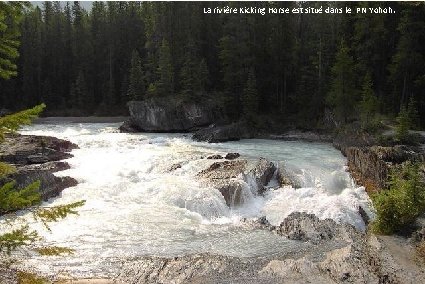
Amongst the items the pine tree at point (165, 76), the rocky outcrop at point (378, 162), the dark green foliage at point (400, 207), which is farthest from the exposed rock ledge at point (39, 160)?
the pine tree at point (165, 76)

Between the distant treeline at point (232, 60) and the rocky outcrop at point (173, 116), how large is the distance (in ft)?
4.98

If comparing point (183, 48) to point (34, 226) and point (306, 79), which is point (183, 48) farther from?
point (34, 226)

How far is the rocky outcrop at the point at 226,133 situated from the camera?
1561 inches

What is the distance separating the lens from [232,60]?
165 feet

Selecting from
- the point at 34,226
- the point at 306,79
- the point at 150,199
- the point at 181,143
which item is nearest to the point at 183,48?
the point at 306,79

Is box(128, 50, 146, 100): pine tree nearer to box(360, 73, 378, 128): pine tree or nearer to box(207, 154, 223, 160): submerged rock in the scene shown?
box(360, 73, 378, 128): pine tree

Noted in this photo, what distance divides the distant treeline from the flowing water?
39.5 ft

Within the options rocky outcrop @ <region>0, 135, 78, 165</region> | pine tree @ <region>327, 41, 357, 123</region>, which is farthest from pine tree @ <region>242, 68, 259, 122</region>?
rocky outcrop @ <region>0, 135, 78, 165</region>

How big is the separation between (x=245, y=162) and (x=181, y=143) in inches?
514

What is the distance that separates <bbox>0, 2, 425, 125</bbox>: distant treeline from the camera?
39.9 metres

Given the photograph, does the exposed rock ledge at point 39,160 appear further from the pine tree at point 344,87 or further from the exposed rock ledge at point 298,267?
the pine tree at point 344,87

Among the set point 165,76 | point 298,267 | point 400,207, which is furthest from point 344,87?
point 298,267

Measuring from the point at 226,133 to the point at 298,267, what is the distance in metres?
29.0

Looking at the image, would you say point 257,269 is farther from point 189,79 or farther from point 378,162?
point 189,79
